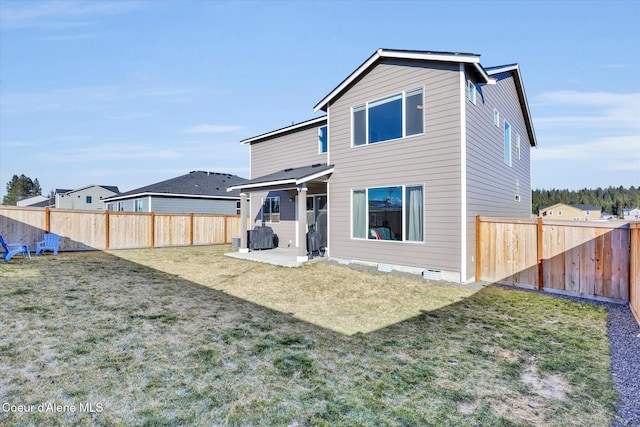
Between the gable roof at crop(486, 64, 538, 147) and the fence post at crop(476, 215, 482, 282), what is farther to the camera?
the gable roof at crop(486, 64, 538, 147)

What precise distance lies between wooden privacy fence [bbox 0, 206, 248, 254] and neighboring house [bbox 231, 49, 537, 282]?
6.65 metres

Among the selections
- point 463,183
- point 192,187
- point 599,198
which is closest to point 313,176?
point 463,183

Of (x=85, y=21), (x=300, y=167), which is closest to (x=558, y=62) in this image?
(x=300, y=167)

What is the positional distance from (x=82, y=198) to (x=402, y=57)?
4518 centimetres

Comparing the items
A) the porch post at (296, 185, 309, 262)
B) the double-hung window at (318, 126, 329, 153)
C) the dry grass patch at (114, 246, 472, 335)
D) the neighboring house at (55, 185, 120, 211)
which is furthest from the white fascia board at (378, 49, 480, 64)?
the neighboring house at (55, 185, 120, 211)

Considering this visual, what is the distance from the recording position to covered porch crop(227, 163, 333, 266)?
10.1 m

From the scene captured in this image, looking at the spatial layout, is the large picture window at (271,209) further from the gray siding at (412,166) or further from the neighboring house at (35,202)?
the neighboring house at (35,202)

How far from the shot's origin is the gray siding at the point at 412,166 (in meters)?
7.82

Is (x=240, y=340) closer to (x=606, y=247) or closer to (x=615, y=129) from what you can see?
(x=606, y=247)

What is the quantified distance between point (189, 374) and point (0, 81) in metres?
17.4

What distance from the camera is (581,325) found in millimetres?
5102

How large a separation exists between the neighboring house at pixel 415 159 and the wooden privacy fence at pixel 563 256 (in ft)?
1.83

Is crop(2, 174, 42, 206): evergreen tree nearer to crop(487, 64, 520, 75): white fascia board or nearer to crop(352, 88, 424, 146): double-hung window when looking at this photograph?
crop(352, 88, 424, 146): double-hung window

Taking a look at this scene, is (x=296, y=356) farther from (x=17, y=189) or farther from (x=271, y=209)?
(x=17, y=189)
